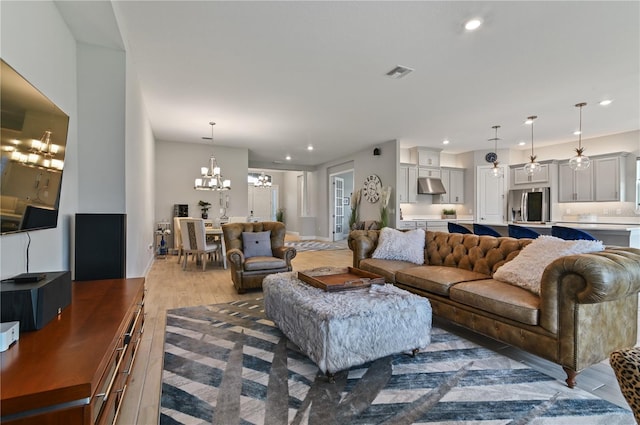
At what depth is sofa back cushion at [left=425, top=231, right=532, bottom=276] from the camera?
112 inches

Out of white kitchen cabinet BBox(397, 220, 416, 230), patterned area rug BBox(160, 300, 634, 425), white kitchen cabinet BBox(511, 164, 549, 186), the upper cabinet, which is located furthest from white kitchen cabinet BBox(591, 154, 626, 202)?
patterned area rug BBox(160, 300, 634, 425)

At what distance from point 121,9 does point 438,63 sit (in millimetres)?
3085

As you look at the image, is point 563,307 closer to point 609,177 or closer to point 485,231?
point 485,231

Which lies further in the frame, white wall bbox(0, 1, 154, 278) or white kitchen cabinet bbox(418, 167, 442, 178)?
white kitchen cabinet bbox(418, 167, 442, 178)

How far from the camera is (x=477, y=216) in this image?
8.20 meters

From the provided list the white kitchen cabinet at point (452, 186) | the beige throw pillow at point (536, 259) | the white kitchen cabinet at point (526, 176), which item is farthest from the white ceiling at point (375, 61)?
the white kitchen cabinet at point (452, 186)

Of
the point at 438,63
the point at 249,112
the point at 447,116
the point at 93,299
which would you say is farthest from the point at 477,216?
the point at 93,299

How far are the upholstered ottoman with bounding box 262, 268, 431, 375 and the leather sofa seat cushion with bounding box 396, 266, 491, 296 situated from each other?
506mm

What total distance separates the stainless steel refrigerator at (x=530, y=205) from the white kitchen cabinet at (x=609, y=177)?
904 millimetres

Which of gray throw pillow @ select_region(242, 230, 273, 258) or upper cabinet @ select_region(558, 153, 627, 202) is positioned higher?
upper cabinet @ select_region(558, 153, 627, 202)

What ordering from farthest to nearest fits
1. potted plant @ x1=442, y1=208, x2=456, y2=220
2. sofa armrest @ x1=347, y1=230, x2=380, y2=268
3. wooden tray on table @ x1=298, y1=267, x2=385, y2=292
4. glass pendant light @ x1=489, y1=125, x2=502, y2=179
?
potted plant @ x1=442, y1=208, x2=456, y2=220 < glass pendant light @ x1=489, y1=125, x2=502, y2=179 < sofa armrest @ x1=347, y1=230, x2=380, y2=268 < wooden tray on table @ x1=298, y1=267, x2=385, y2=292

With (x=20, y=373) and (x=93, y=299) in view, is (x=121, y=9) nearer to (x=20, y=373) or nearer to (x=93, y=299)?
(x=93, y=299)

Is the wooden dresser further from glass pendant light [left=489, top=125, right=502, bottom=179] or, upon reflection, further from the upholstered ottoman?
glass pendant light [left=489, top=125, right=502, bottom=179]

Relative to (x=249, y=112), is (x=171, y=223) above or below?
below
